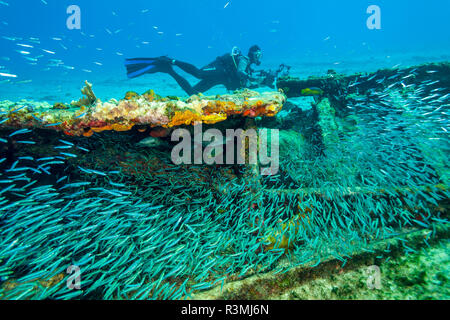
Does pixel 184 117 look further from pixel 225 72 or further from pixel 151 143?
pixel 225 72

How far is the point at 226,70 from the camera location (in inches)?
457

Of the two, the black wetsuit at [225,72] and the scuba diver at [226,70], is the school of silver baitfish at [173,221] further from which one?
the scuba diver at [226,70]

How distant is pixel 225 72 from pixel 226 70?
0.12 m

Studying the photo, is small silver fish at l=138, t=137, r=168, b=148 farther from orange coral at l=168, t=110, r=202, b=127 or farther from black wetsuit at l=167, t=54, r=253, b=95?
black wetsuit at l=167, t=54, r=253, b=95

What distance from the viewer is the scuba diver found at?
34.8 ft

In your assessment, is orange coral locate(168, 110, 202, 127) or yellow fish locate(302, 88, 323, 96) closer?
orange coral locate(168, 110, 202, 127)

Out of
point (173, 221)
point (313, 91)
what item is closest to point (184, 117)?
point (173, 221)

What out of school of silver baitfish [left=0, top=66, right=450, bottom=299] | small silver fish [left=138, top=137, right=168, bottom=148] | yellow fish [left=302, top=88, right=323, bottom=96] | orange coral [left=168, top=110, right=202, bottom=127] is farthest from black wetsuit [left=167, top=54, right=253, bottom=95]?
orange coral [left=168, top=110, right=202, bottom=127]

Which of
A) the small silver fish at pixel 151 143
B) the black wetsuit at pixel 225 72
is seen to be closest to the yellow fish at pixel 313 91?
the black wetsuit at pixel 225 72

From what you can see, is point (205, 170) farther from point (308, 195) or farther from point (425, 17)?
point (425, 17)

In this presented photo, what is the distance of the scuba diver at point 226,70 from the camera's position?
10602mm

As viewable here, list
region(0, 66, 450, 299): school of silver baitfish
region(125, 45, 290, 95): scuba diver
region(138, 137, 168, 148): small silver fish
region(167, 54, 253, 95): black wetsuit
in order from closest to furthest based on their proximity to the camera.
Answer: region(0, 66, 450, 299): school of silver baitfish, region(138, 137, 168, 148): small silver fish, region(167, 54, 253, 95): black wetsuit, region(125, 45, 290, 95): scuba diver

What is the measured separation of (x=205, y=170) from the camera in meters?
4.08

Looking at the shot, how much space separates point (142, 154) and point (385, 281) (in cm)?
426
